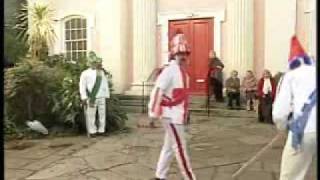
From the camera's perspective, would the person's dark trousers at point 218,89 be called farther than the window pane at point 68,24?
No

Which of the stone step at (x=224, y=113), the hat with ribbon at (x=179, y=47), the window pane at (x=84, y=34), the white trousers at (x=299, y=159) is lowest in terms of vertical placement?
the stone step at (x=224, y=113)

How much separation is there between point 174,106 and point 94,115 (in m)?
4.57

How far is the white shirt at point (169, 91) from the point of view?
247 inches

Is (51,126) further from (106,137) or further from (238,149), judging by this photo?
(238,149)

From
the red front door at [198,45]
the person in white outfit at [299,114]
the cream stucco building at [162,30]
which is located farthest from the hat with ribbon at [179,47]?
the red front door at [198,45]

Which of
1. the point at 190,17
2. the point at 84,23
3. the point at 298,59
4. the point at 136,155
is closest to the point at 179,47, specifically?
the point at 298,59

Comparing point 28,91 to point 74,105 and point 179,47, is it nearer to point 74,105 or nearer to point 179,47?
point 74,105

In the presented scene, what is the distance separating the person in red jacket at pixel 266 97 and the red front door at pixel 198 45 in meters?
2.98

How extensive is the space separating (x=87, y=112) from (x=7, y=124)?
1710 mm

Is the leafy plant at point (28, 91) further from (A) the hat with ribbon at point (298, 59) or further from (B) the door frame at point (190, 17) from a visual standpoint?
(A) the hat with ribbon at point (298, 59)

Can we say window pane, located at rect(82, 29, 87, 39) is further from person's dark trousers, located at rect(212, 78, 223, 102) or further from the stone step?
person's dark trousers, located at rect(212, 78, 223, 102)

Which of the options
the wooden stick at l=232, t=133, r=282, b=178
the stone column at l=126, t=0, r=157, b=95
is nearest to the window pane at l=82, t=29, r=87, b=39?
the stone column at l=126, t=0, r=157, b=95

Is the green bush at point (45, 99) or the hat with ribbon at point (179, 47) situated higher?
the hat with ribbon at point (179, 47)

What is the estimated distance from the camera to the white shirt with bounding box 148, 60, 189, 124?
20.6ft
